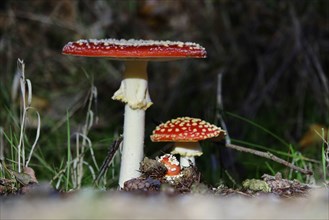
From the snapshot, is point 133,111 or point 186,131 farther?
point 133,111

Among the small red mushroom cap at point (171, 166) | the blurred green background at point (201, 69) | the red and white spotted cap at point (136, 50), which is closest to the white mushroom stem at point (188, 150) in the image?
the small red mushroom cap at point (171, 166)

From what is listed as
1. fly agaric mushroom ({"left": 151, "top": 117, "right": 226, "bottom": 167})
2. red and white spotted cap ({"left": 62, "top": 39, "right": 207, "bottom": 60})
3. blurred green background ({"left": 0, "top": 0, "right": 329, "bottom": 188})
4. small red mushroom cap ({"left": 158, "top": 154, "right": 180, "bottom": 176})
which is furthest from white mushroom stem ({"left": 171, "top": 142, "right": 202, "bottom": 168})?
blurred green background ({"left": 0, "top": 0, "right": 329, "bottom": 188})

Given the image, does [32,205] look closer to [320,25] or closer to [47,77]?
[320,25]

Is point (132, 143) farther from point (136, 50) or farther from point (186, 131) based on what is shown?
point (136, 50)

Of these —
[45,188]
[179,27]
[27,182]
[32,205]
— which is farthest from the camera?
[179,27]

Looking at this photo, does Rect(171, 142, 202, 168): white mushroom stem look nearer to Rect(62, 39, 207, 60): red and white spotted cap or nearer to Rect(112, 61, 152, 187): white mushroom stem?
Rect(112, 61, 152, 187): white mushroom stem

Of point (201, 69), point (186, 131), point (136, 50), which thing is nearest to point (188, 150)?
point (186, 131)

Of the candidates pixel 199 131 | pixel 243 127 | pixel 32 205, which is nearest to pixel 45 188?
pixel 32 205
